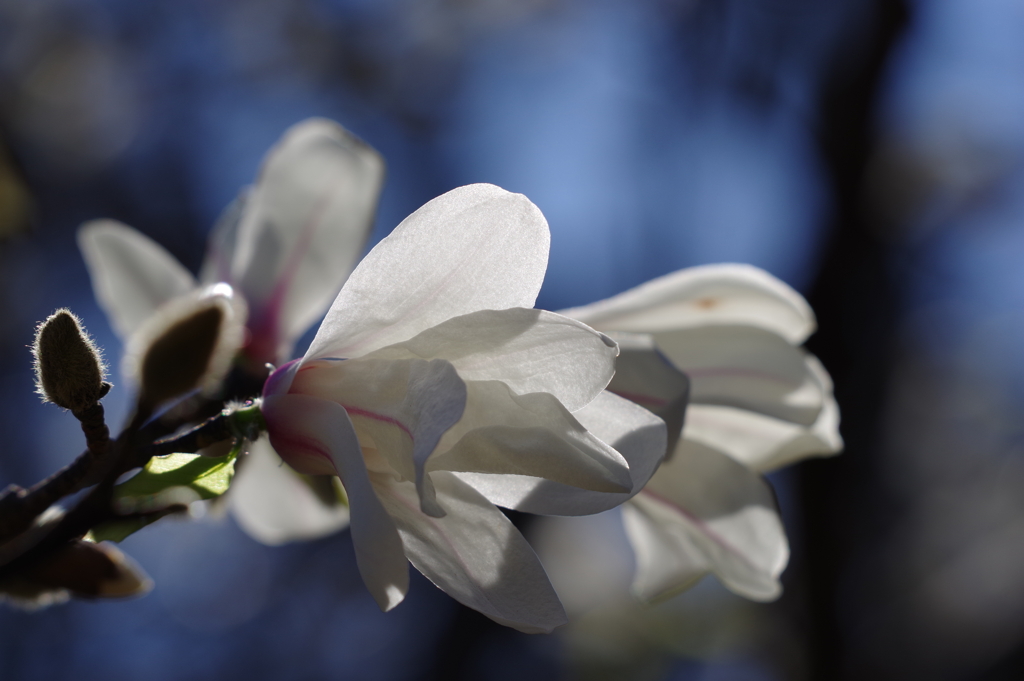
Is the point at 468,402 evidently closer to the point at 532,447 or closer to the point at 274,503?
the point at 532,447

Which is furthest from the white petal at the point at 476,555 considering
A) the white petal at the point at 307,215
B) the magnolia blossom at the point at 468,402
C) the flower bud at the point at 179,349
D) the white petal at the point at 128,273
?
the white petal at the point at 128,273

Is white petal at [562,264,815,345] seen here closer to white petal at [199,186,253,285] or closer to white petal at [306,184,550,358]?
white petal at [306,184,550,358]

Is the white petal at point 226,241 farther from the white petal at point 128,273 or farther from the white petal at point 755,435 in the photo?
the white petal at point 755,435

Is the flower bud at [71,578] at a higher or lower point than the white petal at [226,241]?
lower

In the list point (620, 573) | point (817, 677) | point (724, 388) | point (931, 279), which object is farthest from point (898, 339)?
point (724, 388)

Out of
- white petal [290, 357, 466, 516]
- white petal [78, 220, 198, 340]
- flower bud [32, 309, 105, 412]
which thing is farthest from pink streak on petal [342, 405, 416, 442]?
white petal [78, 220, 198, 340]

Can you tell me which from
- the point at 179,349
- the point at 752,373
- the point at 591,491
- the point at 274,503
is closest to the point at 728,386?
the point at 752,373
